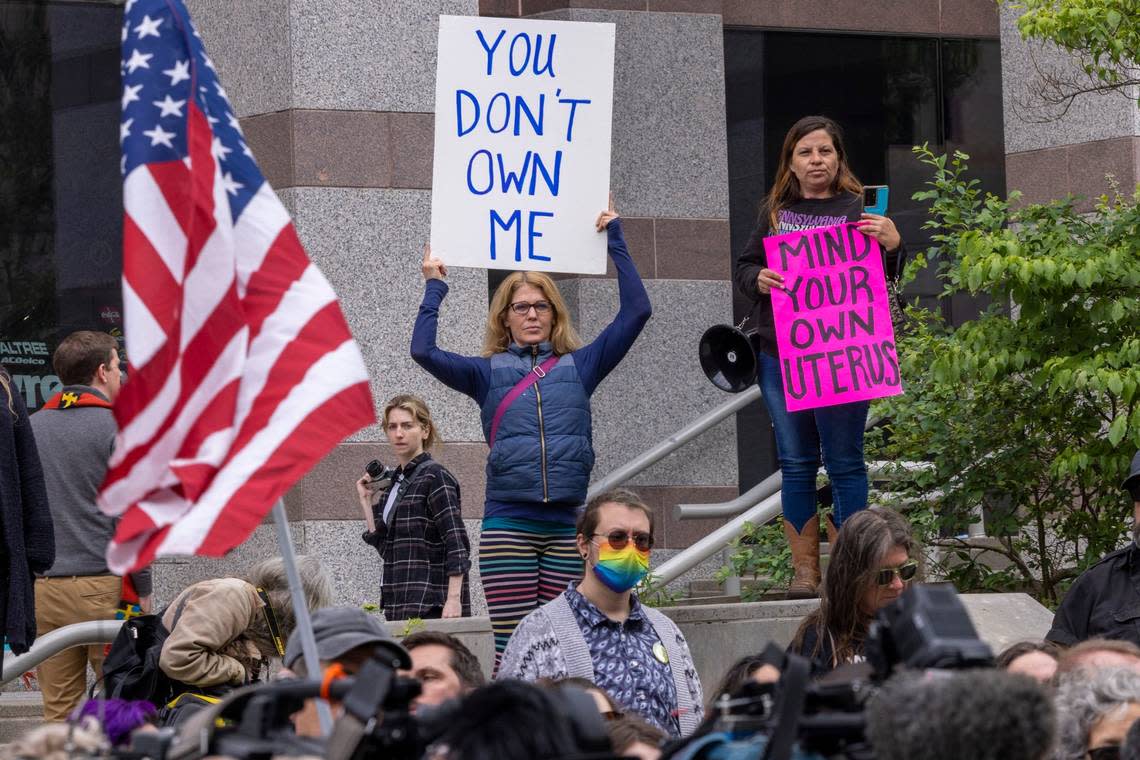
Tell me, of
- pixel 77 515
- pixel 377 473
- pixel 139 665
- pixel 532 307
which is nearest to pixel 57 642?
pixel 77 515

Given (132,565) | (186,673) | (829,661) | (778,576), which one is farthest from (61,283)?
(132,565)

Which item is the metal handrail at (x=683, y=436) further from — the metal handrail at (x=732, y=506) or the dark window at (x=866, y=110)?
the dark window at (x=866, y=110)

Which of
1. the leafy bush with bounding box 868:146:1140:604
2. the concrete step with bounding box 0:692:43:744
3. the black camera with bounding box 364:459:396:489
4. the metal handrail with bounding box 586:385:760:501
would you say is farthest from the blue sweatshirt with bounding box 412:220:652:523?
→ the metal handrail with bounding box 586:385:760:501

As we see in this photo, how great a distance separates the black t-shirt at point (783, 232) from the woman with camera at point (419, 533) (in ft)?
5.32

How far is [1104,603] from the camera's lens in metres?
6.89

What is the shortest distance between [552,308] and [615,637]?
1935 mm

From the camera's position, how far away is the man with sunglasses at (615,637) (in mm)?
6207

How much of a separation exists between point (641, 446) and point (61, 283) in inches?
150

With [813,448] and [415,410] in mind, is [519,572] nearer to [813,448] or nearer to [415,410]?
[813,448]

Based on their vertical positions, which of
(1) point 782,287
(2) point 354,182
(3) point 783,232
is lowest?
(1) point 782,287

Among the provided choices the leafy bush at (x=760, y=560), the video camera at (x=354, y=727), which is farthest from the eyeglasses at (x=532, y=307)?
the video camera at (x=354, y=727)

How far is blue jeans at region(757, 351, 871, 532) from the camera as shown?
814 centimetres

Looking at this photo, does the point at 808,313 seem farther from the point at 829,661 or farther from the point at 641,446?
the point at 641,446

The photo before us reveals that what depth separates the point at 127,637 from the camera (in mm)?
6535
